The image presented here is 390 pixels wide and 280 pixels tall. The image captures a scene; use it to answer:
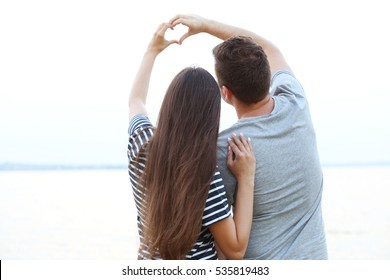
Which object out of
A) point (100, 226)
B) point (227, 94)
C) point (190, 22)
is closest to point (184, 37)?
point (190, 22)

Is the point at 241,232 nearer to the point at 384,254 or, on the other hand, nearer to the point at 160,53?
the point at 160,53

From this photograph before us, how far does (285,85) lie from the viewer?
2611mm

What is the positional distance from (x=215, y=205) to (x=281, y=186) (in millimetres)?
302

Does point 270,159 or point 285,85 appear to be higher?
point 285,85

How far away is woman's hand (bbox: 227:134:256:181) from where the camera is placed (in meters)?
2.32

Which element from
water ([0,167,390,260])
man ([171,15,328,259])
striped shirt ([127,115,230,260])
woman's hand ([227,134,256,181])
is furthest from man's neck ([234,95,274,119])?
water ([0,167,390,260])

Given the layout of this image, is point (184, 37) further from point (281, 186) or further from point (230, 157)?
point (281, 186)

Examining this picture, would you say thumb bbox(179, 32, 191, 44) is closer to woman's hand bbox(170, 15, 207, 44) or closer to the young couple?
woman's hand bbox(170, 15, 207, 44)

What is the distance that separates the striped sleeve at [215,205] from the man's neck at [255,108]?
31cm

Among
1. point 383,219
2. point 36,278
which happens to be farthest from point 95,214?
point 36,278

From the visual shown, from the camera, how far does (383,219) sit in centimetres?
1606

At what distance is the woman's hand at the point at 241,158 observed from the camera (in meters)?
2.32

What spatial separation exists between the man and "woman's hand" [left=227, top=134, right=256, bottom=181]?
3cm

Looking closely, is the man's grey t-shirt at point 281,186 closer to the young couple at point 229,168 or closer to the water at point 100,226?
the young couple at point 229,168
